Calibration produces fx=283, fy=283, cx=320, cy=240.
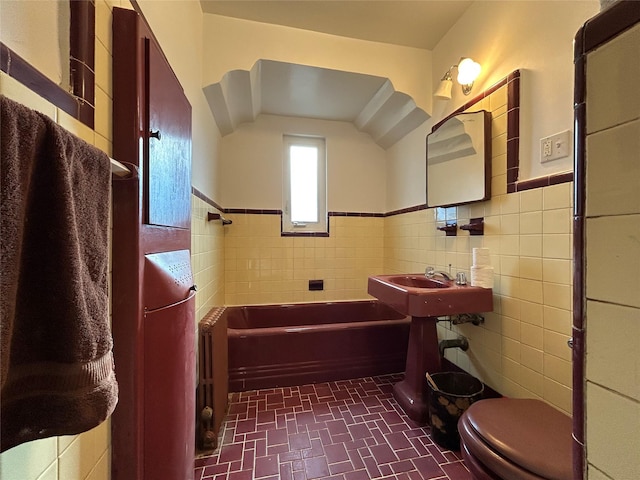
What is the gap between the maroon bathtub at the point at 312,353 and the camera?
212 cm

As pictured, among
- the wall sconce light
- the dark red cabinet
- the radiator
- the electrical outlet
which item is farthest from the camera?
the wall sconce light

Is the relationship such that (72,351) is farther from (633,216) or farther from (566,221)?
(566,221)

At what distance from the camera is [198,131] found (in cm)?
190

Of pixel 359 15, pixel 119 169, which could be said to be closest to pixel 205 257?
pixel 119 169

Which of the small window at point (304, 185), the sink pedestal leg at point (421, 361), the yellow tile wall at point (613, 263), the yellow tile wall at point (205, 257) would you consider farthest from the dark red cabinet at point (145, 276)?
the small window at point (304, 185)

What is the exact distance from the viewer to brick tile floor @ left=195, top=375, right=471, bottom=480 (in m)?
1.37

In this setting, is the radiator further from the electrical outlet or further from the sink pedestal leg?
the electrical outlet

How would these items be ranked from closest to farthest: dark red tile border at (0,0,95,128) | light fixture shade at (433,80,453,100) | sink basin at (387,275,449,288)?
dark red tile border at (0,0,95,128), light fixture shade at (433,80,453,100), sink basin at (387,275,449,288)

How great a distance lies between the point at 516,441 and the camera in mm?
962

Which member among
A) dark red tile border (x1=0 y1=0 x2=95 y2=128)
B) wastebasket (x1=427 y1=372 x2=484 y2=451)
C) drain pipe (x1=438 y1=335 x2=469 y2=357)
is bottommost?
wastebasket (x1=427 y1=372 x2=484 y2=451)

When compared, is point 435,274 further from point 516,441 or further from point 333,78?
point 333,78

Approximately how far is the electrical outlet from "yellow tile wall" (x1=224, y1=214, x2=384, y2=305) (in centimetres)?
188

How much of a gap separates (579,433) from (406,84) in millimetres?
2480

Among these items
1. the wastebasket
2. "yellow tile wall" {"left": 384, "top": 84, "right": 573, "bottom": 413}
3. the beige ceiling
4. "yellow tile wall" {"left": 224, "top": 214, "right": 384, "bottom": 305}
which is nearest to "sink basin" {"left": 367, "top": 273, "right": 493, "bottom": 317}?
"yellow tile wall" {"left": 384, "top": 84, "right": 573, "bottom": 413}
